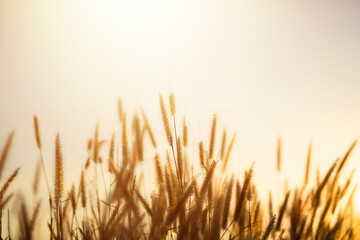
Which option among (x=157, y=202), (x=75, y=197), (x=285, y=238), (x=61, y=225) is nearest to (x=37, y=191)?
(x=75, y=197)

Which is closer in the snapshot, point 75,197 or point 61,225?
point 61,225

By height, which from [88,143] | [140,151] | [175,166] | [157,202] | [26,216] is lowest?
[26,216]

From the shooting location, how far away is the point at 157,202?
1726 millimetres

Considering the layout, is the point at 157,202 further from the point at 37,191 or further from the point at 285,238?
the point at 285,238

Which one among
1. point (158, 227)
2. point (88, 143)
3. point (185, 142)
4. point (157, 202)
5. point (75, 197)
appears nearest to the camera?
point (158, 227)

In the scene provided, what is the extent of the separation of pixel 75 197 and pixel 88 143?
725mm

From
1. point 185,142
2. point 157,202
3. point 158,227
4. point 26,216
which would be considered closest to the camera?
point 26,216

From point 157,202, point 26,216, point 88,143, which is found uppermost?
Result: point 88,143

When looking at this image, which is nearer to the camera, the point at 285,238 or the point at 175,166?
the point at 175,166

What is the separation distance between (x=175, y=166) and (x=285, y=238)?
1580 mm

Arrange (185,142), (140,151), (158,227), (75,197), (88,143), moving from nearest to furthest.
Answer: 1. (158,227)
2. (75,197)
3. (140,151)
4. (185,142)
5. (88,143)

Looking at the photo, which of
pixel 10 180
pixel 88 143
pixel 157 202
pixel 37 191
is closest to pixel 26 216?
pixel 10 180

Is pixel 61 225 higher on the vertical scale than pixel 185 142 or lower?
lower

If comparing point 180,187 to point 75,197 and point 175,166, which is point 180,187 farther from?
point 75,197
